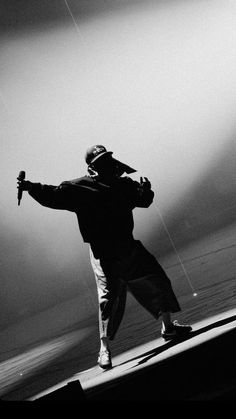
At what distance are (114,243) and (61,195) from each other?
651 mm

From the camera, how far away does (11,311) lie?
3869 centimetres

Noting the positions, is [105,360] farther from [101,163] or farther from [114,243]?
[101,163]

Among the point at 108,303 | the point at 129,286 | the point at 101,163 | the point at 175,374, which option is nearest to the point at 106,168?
the point at 101,163

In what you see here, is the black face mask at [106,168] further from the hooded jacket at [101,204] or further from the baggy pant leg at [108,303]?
the baggy pant leg at [108,303]

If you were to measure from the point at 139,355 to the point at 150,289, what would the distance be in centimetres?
60

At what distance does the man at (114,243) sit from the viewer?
435 cm

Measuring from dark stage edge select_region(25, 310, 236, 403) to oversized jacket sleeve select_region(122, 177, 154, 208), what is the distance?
1.23 metres

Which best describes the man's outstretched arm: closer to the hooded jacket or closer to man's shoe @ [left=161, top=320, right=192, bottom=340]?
the hooded jacket

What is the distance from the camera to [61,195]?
4234 mm

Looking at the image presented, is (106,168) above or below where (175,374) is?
above

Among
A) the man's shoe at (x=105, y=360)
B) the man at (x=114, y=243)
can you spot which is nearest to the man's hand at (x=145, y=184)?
the man at (x=114, y=243)

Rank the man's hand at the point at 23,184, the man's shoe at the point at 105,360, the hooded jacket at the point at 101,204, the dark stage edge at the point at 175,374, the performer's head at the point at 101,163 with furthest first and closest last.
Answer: the performer's head at the point at 101,163 < the hooded jacket at the point at 101,204 < the man's shoe at the point at 105,360 < the man's hand at the point at 23,184 < the dark stage edge at the point at 175,374

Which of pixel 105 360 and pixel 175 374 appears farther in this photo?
pixel 105 360

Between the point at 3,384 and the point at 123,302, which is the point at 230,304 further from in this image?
the point at 3,384
